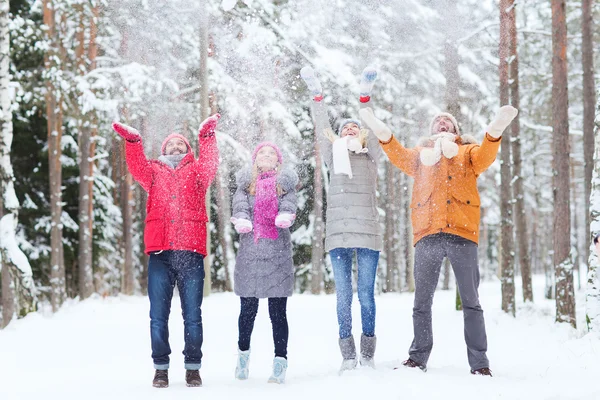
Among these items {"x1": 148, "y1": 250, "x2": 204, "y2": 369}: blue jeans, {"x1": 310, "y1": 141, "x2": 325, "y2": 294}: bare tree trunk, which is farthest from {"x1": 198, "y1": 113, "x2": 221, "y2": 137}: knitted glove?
{"x1": 310, "y1": 141, "x2": 325, "y2": 294}: bare tree trunk

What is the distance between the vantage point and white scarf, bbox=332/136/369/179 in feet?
17.5

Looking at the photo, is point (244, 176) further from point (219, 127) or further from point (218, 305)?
point (219, 127)

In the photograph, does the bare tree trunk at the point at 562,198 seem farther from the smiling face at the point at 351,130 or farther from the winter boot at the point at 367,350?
the winter boot at the point at 367,350

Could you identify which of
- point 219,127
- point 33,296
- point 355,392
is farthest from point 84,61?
point 355,392

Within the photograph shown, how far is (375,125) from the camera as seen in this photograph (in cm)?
517

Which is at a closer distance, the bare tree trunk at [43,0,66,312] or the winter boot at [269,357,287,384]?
the winter boot at [269,357,287,384]

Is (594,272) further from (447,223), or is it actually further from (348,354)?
(348,354)

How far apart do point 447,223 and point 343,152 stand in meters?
1.07

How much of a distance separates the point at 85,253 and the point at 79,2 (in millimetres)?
5839

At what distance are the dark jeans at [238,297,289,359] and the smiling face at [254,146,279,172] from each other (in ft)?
3.80

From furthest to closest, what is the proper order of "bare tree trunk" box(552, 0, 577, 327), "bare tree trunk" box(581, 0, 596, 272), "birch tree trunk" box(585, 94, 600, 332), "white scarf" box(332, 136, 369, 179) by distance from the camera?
"bare tree trunk" box(581, 0, 596, 272), "bare tree trunk" box(552, 0, 577, 327), "birch tree trunk" box(585, 94, 600, 332), "white scarf" box(332, 136, 369, 179)

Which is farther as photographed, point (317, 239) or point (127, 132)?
point (317, 239)

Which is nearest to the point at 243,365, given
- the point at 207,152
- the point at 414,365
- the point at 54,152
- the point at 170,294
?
the point at 170,294

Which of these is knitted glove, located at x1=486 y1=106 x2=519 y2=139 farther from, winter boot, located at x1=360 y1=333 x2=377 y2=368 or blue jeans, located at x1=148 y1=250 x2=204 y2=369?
blue jeans, located at x1=148 y1=250 x2=204 y2=369
